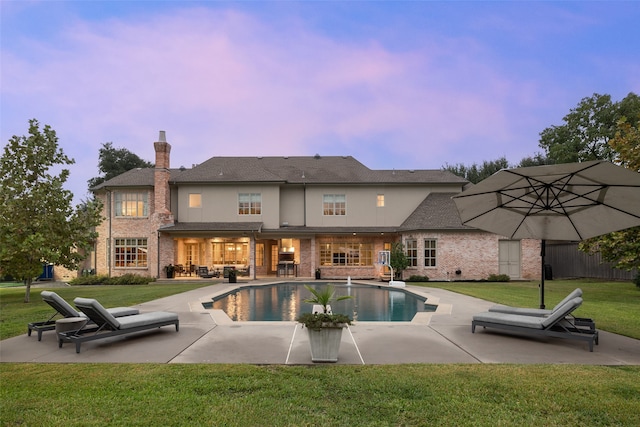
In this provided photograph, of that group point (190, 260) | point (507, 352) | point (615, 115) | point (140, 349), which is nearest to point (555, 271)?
Result: point (615, 115)

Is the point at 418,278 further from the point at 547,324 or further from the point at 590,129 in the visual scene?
the point at 590,129

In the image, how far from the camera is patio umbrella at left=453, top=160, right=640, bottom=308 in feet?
20.2

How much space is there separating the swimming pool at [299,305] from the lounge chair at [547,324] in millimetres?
2890

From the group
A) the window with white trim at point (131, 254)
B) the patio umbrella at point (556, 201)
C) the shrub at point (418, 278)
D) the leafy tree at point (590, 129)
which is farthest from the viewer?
the leafy tree at point (590, 129)

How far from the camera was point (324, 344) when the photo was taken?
18.4 ft

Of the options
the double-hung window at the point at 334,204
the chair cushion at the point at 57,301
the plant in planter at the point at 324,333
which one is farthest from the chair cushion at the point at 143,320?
the double-hung window at the point at 334,204

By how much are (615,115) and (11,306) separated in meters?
44.9

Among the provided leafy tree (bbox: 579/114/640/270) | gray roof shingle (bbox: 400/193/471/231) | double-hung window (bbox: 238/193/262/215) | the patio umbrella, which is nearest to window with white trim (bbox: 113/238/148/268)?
double-hung window (bbox: 238/193/262/215)

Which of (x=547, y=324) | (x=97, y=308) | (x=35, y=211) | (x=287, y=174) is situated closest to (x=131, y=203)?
(x=35, y=211)

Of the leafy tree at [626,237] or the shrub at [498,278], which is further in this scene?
the shrub at [498,278]

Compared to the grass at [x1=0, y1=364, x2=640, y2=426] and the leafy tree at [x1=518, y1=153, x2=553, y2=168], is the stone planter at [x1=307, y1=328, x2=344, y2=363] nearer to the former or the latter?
the grass at [x1=0, y1=364, x2=640, y2=426]

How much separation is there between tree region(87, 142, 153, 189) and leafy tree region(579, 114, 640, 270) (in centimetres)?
5342

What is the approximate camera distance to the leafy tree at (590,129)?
32969 mm

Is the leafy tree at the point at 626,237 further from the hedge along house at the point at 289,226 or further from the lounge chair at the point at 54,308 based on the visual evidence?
the lounge chair at the point at 54,308
